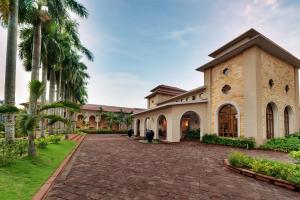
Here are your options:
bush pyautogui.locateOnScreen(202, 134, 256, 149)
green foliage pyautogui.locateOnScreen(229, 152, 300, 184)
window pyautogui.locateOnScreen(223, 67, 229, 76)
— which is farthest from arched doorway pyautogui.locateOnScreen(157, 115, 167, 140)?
green foliage pyautogui.locateOnScreen(229, 152, 300, 184)

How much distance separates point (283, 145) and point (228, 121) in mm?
4769

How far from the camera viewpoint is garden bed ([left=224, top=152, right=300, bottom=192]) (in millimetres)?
5422

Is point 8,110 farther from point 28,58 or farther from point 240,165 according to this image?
point 28,58

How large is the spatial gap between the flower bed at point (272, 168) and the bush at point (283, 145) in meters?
7.80

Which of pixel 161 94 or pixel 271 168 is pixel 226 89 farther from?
pixel 161 94

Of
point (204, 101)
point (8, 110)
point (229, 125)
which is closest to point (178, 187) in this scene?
point (8, 110)

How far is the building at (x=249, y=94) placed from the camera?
1474 centimetres

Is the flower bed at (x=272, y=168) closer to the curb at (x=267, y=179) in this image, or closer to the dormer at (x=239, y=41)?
the curb at (x=267, y=179)

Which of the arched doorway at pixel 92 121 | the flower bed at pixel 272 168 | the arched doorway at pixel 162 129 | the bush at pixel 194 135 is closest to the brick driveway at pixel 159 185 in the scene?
the flower bed at pixel 272 168

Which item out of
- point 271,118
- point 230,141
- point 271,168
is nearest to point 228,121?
point 230,141

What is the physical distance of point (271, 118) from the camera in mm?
16484

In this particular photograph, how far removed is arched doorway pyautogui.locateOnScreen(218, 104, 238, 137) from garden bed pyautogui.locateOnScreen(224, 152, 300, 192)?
9.89m

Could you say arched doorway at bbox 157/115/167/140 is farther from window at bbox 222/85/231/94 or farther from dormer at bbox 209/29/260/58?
dormer at bbox 209/29/260/58

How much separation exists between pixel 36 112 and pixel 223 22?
49.9ft
